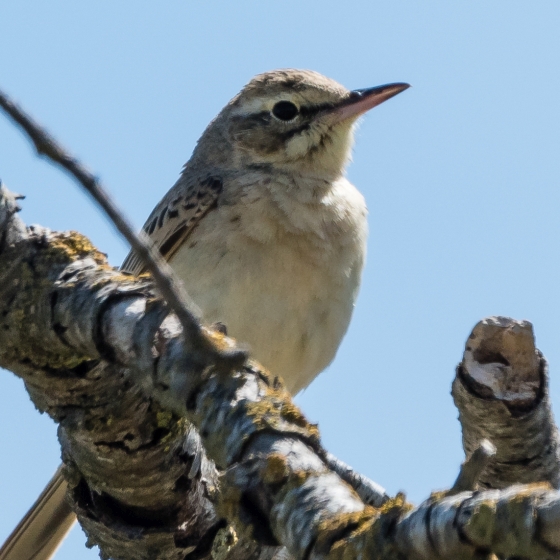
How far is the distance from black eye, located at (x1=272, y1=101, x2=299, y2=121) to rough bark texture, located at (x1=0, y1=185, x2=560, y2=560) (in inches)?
163

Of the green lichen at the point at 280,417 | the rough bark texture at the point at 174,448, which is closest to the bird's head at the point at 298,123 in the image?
the rough bark texture at the point at 174,448

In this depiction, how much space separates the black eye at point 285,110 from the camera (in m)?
8.51

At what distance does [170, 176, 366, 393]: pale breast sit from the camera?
684 cm

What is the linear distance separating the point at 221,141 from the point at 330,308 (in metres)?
2.70

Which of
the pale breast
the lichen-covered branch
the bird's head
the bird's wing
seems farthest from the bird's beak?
the lichen-covered branch

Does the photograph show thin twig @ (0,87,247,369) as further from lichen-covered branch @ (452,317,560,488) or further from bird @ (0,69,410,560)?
bird @ (0,69,410,560)

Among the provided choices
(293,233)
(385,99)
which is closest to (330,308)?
(293,233)

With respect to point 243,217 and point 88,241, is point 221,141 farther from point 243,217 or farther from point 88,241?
point 88,241

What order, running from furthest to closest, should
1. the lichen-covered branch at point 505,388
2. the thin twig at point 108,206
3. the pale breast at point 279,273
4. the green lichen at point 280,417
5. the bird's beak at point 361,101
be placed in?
the bird's beak at point 361,101, the pale breast at point 279,273, the lichen-covered branch at point 505,388, the green lichen at point 280,417, the thin twig at point 108,206

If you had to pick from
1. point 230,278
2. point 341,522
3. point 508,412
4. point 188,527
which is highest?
point 230,278

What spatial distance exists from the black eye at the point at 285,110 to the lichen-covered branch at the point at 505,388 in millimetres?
3997

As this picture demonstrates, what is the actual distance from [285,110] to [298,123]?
0.68 feet

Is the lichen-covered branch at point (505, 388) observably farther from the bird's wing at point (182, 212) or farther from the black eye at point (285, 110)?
the black eye at point (285, 110)

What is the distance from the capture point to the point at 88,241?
4.76 meters
